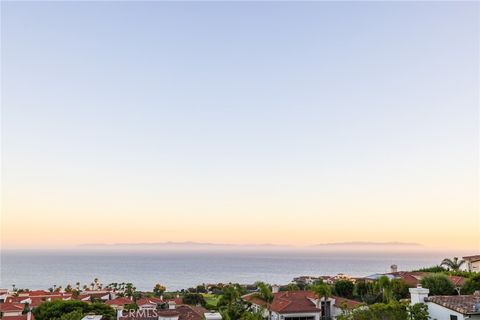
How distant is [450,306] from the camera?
73.2 feet

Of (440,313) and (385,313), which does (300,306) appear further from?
(440,313)

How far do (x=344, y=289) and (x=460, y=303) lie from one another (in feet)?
88.0

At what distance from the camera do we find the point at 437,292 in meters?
37.3

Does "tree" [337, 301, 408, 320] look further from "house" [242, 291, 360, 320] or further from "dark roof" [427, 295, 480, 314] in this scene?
"house" [242, 291, 360, 320]

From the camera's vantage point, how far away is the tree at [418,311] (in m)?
22.8

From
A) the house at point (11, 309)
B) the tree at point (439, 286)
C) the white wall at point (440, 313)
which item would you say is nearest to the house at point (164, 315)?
the white wall at point (440, 313)

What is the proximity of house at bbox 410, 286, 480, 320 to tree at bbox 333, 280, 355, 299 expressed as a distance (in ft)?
79.3

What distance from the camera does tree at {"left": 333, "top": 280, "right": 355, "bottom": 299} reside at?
158ft

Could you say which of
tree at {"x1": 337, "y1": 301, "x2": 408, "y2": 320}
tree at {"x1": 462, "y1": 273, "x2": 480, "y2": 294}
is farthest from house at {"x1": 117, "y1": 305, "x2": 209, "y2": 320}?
tree at {"x1": 462, "y1": 273, "x2": 480, "y2": 294}

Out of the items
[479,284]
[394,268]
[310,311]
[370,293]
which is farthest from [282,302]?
[394,268]

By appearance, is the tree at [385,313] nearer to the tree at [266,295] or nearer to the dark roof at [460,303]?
the dark roof at [460,303]

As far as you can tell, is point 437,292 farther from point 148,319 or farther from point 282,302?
point 148,319

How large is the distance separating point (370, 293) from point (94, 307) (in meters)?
26.4

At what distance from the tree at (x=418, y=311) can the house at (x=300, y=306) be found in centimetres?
1108
